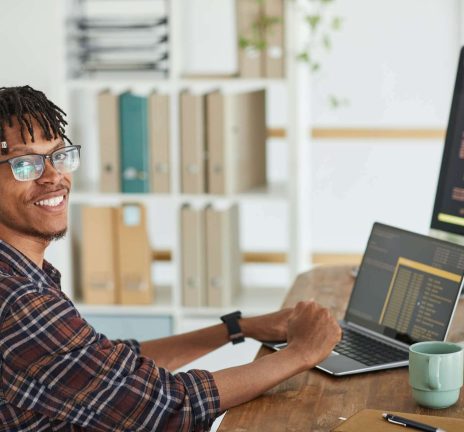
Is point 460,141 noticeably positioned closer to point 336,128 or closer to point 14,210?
point 14,210

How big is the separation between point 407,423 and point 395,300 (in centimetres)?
49

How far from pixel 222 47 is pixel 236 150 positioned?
622mm

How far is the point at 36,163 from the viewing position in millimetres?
1615

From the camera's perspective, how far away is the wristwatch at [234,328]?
1.91m

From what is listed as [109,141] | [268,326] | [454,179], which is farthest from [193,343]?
[109,141]

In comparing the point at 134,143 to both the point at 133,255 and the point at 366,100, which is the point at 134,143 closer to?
the point at 133,255

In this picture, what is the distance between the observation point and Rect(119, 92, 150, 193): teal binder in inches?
135

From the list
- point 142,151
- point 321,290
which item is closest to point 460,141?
point 321,290

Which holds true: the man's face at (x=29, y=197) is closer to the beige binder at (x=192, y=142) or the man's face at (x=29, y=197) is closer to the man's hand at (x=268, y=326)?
the man's hand at (x=268, y=326)

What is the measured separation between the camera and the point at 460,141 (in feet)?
7.09

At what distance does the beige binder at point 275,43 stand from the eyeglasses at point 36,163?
1.79 m

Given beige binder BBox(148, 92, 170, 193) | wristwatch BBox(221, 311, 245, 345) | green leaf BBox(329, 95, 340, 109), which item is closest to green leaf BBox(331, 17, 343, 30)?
green leaf BBox(329, 95, 340, 109)

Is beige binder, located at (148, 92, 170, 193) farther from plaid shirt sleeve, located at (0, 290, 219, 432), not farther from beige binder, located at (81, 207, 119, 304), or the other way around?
plaid shirt sleeve, located at (0, 290, 219, 432)

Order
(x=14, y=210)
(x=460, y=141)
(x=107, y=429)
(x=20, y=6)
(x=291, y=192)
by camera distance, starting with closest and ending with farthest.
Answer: (x=107, y=429) < (x=14, y=210) < (x=460, y=141) < (x=291, y=192) < (x=20, y=6)
